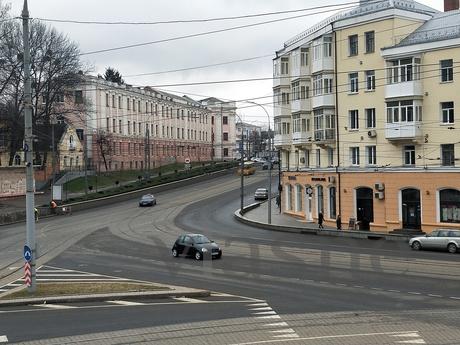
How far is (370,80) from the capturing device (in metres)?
49.2

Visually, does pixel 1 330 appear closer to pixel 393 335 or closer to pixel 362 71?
pixel 393 335

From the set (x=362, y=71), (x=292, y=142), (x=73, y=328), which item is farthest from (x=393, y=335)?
(x=292, y=142)

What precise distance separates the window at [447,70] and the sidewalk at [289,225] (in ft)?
38.7

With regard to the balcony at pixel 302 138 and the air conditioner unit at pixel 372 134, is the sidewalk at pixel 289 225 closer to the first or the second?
the balcony at pixel 302 138

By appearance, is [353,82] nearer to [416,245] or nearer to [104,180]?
[416,245]

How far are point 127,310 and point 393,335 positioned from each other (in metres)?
7.69

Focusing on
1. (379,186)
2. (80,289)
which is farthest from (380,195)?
(80,289)

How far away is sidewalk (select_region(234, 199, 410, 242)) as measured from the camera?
43.8m

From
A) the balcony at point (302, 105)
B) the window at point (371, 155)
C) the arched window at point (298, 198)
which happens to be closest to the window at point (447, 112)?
the window at point (371, 155)

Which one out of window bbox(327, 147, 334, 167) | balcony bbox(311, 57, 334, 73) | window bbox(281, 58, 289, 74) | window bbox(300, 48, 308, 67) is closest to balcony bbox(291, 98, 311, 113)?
window bbox(300, 48, 308, 67)

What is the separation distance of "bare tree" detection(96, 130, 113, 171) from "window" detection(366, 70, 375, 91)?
55160mm

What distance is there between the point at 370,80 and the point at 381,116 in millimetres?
3184

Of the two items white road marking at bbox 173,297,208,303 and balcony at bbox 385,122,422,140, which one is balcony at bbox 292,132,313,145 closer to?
balcony at bbox 385,122,422,140

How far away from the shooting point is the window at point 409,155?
46.2m
